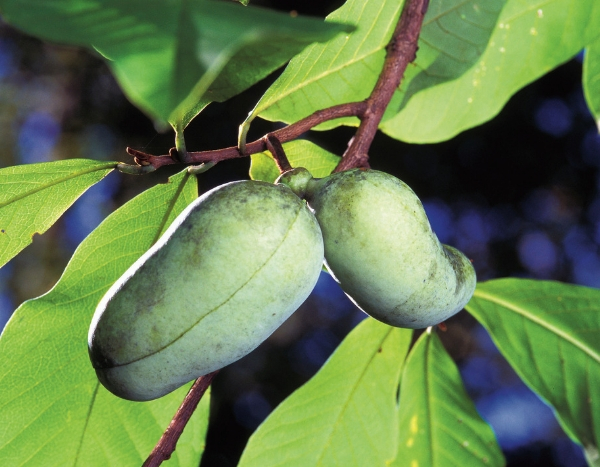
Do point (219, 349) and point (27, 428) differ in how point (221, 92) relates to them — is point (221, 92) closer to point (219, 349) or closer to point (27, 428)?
point (219, 349)

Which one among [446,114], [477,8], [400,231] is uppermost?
[477,8]

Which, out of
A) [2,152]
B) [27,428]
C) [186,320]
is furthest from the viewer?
[2,152]

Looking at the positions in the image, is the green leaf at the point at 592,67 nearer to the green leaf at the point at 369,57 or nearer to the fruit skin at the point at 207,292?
the green leaf at the point at 369,57

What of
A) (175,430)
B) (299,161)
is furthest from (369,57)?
(175,430)

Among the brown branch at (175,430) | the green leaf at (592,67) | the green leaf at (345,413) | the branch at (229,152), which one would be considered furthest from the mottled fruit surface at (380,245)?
the green leaf at (592,67)

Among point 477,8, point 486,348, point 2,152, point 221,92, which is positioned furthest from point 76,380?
point 486,348

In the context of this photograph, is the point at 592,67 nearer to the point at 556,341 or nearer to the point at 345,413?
the point at 556,341
